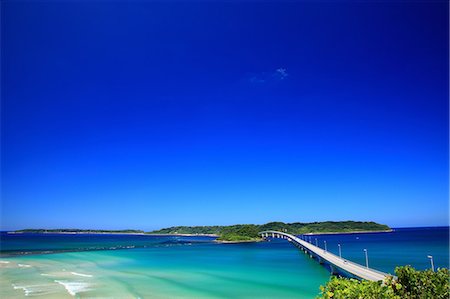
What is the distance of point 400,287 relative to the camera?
40.8 ft

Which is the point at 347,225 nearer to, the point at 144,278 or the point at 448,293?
the point at 144,278

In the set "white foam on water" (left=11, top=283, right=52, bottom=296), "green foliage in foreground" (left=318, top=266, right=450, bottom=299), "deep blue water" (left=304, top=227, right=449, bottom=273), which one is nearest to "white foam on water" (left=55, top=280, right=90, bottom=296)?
"white foam on water" (left=11, top=283, right=52, bottom=296)

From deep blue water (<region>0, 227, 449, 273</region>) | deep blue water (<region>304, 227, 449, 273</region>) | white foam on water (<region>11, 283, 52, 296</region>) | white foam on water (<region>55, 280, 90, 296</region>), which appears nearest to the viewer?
white foam on water (<region>11, 283, 52, 296</region>)

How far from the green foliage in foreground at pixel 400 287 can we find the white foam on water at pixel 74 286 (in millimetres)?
22029

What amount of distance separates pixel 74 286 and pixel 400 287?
2746 centimetres

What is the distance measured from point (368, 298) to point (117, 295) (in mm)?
20852

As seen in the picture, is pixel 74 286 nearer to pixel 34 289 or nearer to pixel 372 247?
pixel 34 289

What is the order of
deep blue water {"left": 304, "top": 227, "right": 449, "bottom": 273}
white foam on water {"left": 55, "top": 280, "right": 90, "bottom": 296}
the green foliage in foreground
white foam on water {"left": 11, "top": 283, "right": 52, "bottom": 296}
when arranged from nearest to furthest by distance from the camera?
the green foliage in foreground, white foam on water {"left": 11, "top": 283, "right": 52, "bottom": 296}, white foam on water {"left": 55, "top": 280, "right": 90, "bottom": 296}, deep blue water {"left": 304, "top": 227, "right": 449, "bottom": 273}

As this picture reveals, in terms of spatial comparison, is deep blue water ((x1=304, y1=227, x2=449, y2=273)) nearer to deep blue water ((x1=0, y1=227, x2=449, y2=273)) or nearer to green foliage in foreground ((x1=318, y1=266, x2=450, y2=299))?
deep blue water ((x1=0, y1=227, x2=449, y2=273))

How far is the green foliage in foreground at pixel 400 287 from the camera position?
11.1 m

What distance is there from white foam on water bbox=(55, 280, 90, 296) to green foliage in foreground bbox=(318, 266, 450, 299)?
2203cm

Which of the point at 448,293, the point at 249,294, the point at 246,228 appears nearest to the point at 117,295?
the point at 249,294

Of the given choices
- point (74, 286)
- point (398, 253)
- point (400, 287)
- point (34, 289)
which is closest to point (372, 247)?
point (398, 253)

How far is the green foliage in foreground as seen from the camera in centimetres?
1113
